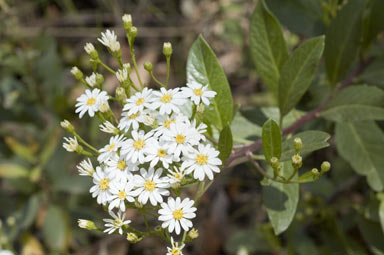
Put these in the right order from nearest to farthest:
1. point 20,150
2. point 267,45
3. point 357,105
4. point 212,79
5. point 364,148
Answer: point 212,79, point 357,105, point 267,45, point 364,148, point 20,150

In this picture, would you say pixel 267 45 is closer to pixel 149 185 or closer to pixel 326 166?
pixel 326 166

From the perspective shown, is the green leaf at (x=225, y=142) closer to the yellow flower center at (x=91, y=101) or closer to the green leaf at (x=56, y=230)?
the yellow flower center at (x=91, y=101)

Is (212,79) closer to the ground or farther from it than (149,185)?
farther from it

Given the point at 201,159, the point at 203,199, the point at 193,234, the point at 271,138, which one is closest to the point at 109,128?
the point at 201,159

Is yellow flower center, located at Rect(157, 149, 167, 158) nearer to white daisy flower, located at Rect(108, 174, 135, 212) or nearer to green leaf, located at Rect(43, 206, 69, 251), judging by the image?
white daisy flower, located at Rect(108, 174, 135, 212)

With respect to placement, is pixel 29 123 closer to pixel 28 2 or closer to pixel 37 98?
pixel 37 98

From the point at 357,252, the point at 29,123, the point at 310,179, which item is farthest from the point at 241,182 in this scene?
the point at 310,179
